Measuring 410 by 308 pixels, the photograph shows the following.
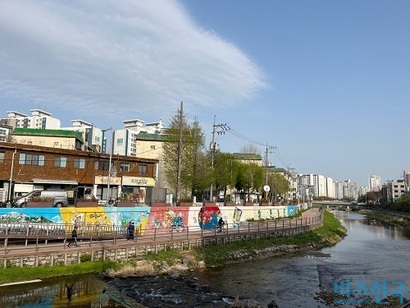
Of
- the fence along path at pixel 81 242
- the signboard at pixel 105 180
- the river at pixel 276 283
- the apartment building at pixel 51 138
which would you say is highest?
A: the apartment building at pixel 51 138

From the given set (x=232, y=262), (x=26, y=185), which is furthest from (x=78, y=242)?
(x=26, y=185)

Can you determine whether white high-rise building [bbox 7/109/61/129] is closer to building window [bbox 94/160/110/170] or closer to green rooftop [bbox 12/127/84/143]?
green rooftop [bbox 12/127/84/143]

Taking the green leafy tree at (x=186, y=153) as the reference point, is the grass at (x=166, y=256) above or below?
below

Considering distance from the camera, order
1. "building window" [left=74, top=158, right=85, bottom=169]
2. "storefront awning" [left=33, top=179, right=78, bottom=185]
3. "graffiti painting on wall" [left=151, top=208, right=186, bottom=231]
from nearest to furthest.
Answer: "graffiti painting on wall" [left=151, top=208, right=186, bottom=231] < "storefront awning" [left=33, top=179, right=78, bottom=185] < "building window" [left=74, top=158, right=85, bottom=169]

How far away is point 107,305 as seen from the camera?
17.8 meters

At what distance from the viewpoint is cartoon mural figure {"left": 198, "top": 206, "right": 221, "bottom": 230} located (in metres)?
41.3

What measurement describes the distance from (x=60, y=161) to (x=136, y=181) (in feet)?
40.3

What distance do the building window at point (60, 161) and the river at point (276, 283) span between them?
25514 mm

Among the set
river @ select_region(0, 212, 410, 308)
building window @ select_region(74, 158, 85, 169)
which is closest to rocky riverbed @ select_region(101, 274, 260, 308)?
river @ select_region(0, 212, 410, 308)

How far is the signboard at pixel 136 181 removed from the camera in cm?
5241

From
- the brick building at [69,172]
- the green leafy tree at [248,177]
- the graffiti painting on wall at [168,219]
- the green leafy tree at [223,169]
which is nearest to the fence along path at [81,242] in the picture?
the graffiti painting on wall at [168,219]

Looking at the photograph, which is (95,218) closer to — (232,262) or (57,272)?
(57,272)

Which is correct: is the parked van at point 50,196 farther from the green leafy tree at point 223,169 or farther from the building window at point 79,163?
the green leafy tree at point 223,169

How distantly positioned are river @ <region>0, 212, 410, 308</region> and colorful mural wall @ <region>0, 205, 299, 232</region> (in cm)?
680
